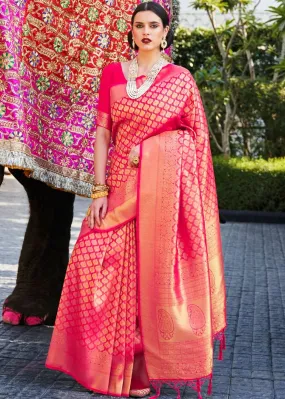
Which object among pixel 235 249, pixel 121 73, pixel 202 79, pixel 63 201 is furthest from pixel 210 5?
pixel 121 73

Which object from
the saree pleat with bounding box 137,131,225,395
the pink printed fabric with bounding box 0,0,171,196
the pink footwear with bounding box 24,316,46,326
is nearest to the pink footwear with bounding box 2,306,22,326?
the pink footwear with bounding box 24,316,46,326

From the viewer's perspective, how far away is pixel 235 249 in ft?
34.6

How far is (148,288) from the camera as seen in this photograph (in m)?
4.17

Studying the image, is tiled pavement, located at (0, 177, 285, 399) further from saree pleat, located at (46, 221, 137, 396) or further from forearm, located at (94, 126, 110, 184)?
forearm, located at (94, 126, 110, 184)

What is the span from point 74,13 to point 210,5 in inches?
462

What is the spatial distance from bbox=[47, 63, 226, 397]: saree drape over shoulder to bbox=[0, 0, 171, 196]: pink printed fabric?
0.74 meters

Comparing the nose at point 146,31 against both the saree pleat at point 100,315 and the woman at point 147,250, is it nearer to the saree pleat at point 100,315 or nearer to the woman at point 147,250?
the woman at point 147,250

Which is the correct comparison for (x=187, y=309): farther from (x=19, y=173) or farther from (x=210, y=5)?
(x=210, y=5)

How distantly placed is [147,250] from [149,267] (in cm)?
7

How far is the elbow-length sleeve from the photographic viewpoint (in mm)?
4363

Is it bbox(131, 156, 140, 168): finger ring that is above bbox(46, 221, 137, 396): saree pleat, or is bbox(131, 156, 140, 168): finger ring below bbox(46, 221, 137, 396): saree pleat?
above

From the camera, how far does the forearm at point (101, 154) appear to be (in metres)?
4.39

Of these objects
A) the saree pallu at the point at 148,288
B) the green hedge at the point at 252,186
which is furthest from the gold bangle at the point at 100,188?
the green hedge at the point at 252,186

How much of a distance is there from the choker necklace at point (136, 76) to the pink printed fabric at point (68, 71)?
0.73 metres
